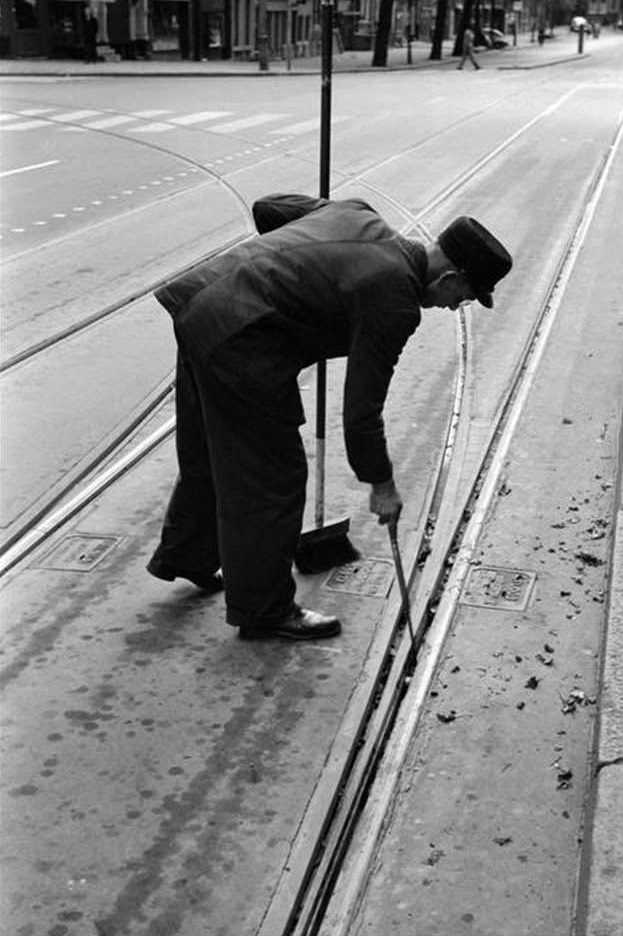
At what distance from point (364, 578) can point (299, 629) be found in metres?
0.63

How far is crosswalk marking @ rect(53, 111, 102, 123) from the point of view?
24064 mm

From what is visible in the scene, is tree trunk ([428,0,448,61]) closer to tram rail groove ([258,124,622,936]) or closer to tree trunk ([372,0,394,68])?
tree trunk ([372,0,394,68])

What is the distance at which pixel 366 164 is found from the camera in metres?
18.1

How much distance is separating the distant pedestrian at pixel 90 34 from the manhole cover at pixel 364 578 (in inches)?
1575

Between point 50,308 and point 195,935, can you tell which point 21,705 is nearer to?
point 195,935

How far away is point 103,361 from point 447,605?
3.95 metres

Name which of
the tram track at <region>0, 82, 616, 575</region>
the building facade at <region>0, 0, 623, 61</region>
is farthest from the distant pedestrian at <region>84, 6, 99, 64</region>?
the tram track at <region>0, 82, 616, 575</region>

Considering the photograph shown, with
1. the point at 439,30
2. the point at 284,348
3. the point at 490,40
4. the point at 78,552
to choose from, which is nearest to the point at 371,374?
the point at 284,348

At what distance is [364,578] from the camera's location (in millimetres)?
5316

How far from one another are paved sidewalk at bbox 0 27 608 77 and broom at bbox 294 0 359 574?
33563mm

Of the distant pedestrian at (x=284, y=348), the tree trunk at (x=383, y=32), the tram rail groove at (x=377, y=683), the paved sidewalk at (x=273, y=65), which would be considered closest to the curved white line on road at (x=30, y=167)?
the tram rail groove at (x=377, y=683)

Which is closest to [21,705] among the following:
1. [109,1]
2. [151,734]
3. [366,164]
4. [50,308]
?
[151,734]

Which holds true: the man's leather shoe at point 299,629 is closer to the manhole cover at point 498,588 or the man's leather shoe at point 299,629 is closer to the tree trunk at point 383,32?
the manhole cover at point 498,588

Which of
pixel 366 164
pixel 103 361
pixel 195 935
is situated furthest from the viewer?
pixel 366 164
